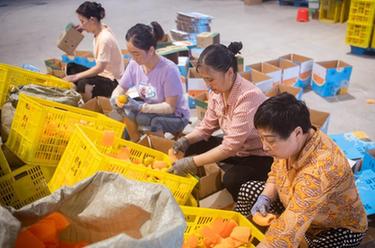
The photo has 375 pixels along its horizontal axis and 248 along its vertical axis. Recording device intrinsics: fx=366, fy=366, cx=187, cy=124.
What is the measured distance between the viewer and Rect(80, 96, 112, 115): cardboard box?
2.96m

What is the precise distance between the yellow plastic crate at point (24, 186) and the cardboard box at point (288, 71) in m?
2.38

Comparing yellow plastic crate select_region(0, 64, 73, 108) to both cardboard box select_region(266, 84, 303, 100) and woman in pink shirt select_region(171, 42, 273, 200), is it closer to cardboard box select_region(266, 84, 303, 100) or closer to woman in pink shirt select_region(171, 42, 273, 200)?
woman in pink shirt select_region(171, 42, 273, 200)

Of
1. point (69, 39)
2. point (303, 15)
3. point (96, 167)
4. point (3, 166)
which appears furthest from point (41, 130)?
point (303, 15)

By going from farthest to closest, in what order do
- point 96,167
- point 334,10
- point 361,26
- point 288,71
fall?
point 334,10
point 361,26
point 288,71
point 96,167

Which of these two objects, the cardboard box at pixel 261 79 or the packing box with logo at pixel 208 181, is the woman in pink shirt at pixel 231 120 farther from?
the cardboard box at pixel 261 79

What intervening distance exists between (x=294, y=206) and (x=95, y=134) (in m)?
1.01

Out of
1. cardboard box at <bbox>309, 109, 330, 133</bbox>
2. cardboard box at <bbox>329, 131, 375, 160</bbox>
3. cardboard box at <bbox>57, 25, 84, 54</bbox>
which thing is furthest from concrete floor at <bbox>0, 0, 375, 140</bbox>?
cardboard box at <bbox>57, 25, 84, 54</bbox>

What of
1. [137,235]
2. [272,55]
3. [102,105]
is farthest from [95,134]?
[272,55]

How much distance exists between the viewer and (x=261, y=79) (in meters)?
3.29

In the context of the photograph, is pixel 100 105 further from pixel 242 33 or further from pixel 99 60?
pixel 242 33

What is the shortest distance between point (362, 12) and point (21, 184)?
4.23 meters

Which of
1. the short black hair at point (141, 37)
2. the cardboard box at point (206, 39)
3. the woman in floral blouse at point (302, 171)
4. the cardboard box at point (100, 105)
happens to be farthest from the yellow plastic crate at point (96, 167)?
the cardboard box at point (206, 39)

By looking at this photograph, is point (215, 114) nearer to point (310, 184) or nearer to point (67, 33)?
point (310, 184)

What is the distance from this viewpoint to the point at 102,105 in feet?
A: 9.88
